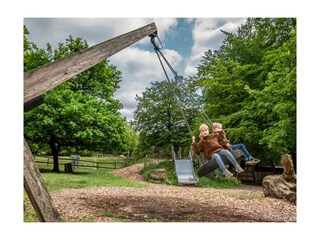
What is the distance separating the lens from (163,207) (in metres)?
4.48

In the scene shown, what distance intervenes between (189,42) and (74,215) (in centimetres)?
355

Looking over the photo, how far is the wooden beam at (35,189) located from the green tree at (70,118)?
3700mm

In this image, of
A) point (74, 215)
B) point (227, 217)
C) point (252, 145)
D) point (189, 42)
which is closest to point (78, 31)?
point (189, 42)

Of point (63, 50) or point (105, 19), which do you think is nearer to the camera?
point (105, 19)

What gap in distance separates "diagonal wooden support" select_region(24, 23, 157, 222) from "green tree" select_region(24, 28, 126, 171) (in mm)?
3104

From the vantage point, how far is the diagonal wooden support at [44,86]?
2.90 metres

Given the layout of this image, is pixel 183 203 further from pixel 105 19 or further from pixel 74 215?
pixel 105 19

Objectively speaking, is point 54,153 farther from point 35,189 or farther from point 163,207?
point 35,189

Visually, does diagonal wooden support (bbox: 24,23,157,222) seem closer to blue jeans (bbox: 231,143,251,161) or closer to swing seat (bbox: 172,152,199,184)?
blue jeans (bbox: 231,143,251,161)

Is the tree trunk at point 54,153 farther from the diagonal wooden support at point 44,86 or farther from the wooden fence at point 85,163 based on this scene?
the diagonal wooden support at point 44,86

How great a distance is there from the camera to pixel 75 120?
22.6ft

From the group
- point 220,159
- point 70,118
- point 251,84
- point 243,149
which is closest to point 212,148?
point 220,159

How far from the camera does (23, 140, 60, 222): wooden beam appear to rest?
2877mm
